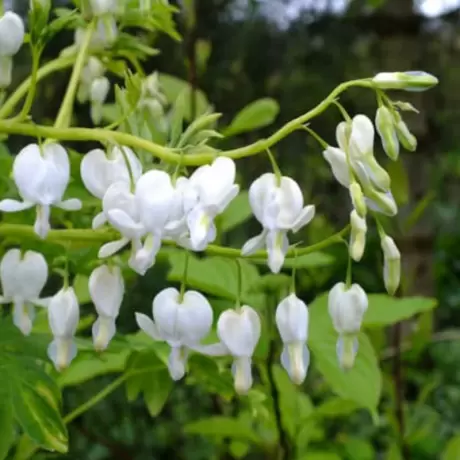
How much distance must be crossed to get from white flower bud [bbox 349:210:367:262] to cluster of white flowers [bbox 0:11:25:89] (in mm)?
206

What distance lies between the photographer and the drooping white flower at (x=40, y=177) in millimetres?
402

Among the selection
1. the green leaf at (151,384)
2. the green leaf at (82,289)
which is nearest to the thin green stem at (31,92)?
the green leaf at (151,384)

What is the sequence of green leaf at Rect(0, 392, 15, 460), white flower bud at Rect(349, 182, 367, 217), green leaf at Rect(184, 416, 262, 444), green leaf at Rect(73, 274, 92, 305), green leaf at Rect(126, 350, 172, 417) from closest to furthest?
white flower bud at Rect(349, 182, 367, 217)
green leaf at Rect(0, 392, 15, 460)
green leaf at Rect(126, 350, 172, 417)
green leaf at Rect(73, 274, 92, 305)
green leaf at Rect(184, 416, 262, 444)

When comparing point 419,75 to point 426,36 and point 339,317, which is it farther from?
point 426,36

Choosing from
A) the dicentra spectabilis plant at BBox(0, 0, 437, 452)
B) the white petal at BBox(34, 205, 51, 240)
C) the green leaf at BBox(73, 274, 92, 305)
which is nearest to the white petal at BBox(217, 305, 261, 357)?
the dicentra spectabilis plant at BBox(0, 0, 437, 452)

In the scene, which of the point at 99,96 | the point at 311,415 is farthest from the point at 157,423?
the point at 99,96

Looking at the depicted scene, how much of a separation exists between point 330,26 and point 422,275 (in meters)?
0.53

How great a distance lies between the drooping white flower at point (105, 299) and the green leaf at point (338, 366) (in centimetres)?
25

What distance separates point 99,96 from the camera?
67 cm

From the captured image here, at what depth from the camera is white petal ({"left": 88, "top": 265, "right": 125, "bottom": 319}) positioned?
0.44m

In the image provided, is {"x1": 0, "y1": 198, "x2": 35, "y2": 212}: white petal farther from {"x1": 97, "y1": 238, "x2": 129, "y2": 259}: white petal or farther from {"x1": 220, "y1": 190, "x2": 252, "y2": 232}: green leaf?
{"x1": 220, "y1": 190, "x2": 252, "y2": 232}: green leaf

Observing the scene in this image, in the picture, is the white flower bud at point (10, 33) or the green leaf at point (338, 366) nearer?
the white flower bud at point (10, 33)

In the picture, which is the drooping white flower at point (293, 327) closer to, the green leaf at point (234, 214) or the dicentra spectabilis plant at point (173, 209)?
the dicentra spectabilis plant at point (173, 209)

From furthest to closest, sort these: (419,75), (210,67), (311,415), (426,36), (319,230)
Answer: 1. (426,36)
2. (210,67)
3. (319,230)
4. (311,415)
5. (419,75)
